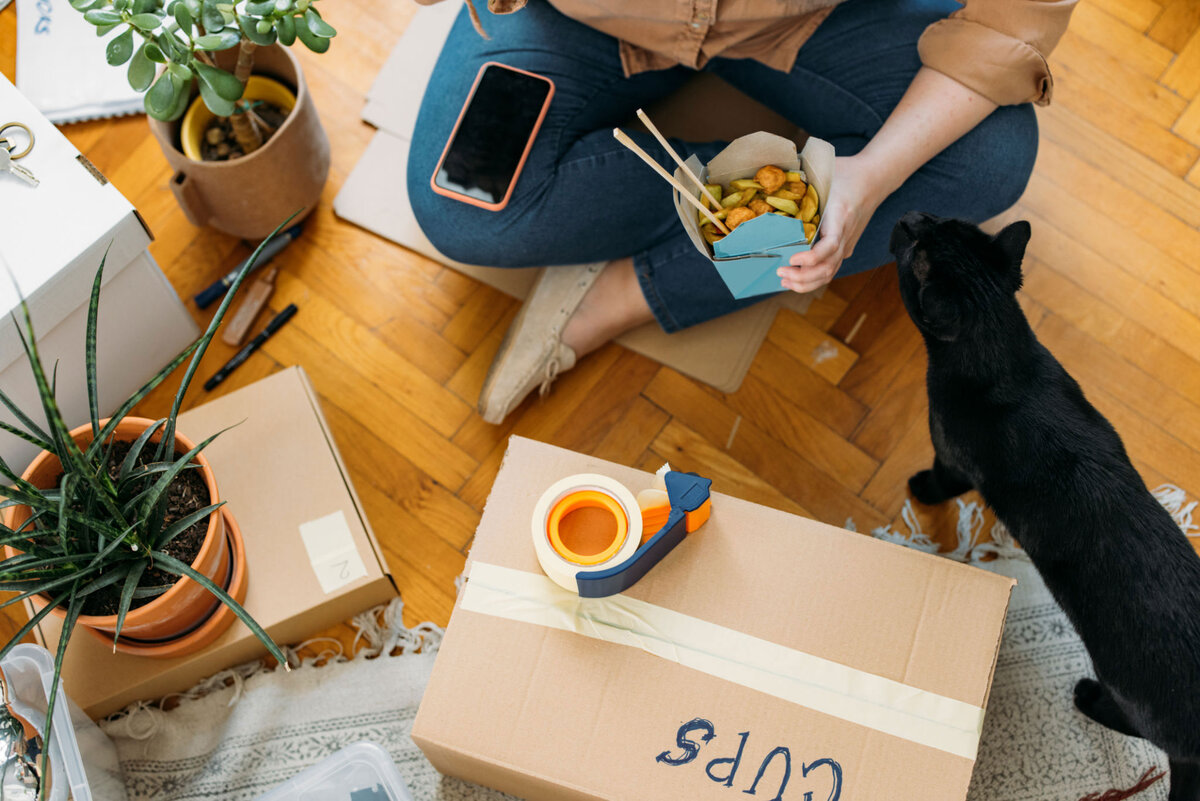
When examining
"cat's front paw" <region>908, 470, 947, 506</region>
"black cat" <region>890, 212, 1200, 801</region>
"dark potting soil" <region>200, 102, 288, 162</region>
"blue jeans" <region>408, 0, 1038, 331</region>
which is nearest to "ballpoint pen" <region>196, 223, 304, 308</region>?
"dark potting soil" <region>200, 102, 288, 162</region>

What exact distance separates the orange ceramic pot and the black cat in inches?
30.6

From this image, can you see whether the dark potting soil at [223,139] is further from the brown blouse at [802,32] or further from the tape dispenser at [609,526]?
the tape dispenser at [609,526]

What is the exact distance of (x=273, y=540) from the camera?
1020 millimetres

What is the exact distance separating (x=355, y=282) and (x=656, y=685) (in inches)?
29.9

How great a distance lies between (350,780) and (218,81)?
0.78 meters

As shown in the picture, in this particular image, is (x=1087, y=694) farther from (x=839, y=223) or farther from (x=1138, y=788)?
(x=839, y=223)

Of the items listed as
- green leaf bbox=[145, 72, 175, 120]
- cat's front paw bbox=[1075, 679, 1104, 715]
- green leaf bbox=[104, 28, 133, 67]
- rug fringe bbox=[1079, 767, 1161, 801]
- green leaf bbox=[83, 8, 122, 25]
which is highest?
green leaf bbox=[83, 8, 122, 25]

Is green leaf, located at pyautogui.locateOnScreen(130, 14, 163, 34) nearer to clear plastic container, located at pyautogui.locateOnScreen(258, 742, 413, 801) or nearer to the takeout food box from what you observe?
the takeout food box

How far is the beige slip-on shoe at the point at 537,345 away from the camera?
114 centimetres

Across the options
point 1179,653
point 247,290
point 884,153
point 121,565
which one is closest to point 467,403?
point 247,290

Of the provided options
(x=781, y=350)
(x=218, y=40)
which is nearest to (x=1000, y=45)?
(x=781, y=350)

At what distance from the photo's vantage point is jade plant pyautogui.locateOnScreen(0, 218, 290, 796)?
2.29 ft

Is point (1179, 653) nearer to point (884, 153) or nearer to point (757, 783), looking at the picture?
point (757, 783)

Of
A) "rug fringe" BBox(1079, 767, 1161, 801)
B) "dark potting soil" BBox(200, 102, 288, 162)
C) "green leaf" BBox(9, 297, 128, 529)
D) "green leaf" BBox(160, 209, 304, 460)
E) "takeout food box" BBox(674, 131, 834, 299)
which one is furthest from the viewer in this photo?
"dark potting soil" BBox(200, 102, 288, 162)
